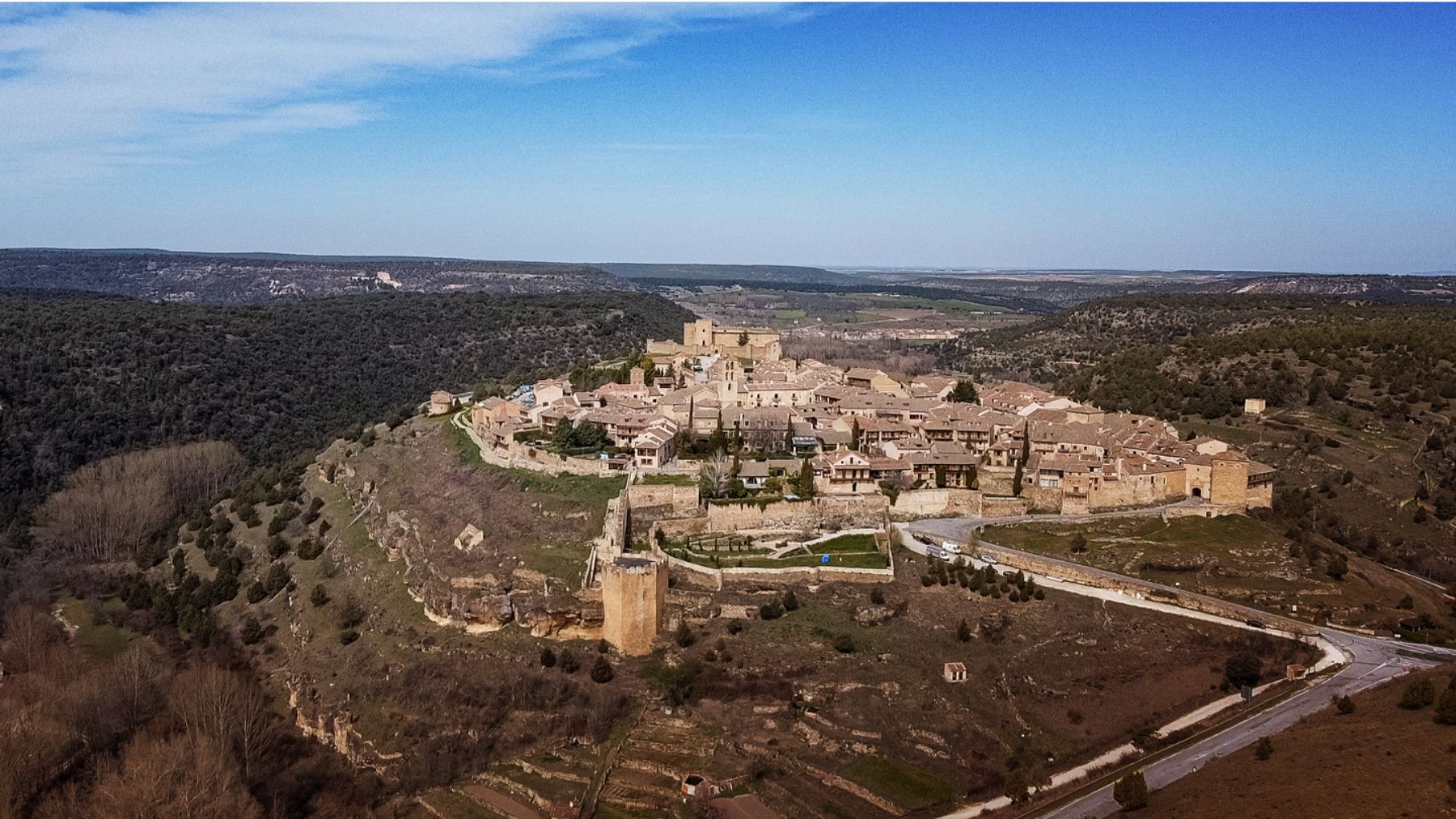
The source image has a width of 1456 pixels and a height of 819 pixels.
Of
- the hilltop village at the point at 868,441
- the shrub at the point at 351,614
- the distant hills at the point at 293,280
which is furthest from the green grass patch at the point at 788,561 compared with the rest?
the distant hills at the point at 293,280

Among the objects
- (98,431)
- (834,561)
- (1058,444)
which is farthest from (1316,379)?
(98,431)

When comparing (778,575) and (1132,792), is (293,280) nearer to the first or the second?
(778,575)

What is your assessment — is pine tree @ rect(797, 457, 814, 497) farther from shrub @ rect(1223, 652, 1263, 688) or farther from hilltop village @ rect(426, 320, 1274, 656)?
shrub @ rect(1223, 652, 1263, 688)

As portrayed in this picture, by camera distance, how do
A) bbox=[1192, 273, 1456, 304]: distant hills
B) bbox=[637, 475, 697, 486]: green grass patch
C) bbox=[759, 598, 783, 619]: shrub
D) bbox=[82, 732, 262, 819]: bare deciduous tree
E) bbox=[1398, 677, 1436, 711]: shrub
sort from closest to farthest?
bbox=[82, 732, 262, 819]: bare deciduous tree, bbox=[1398, 677, 1436, 711]: shrub, bbox=[759, 598, 783, 619]: shrub, bbox=[637, 475, 697, 486]: green grass patch, bbox=[1192, 273, 1456, 304]: distant hills

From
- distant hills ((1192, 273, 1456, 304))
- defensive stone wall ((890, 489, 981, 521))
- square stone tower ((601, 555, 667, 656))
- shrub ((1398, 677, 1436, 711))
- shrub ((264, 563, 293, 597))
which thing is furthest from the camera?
distant hills ((1192, 273, 1456, 304))

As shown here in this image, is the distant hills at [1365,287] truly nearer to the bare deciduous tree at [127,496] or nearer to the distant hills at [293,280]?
the distant hills at [293,280]

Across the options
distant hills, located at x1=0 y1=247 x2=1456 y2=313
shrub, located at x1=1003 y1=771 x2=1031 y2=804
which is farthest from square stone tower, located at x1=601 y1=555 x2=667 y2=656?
distant hills, located at x1=0 y1=247 x2=1456 y2=313

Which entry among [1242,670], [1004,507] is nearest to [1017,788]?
[1242,670]
